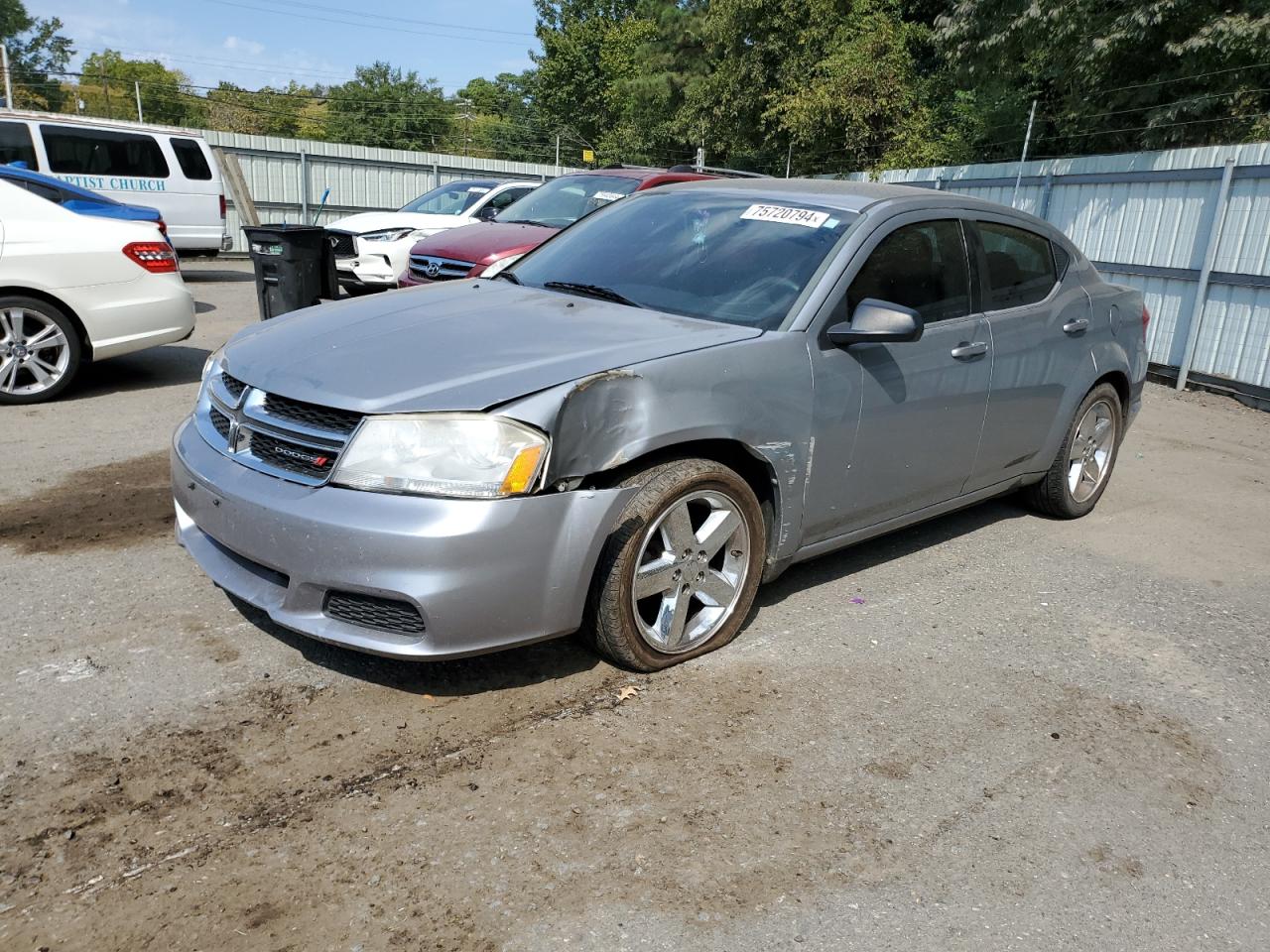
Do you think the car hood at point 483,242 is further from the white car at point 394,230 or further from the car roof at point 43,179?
the car roof at point 43,179

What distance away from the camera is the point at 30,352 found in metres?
6.80

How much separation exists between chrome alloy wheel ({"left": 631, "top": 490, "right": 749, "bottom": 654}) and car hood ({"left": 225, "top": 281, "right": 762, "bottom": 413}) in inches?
22.6

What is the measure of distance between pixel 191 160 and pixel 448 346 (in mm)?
14025

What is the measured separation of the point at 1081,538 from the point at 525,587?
363 centimetres

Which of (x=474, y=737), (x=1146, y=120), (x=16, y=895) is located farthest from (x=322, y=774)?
(x=1146, y=120)

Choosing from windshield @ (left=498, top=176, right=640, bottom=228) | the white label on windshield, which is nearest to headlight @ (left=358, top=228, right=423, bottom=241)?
windshield @ (left=498, top=176, right=640, bottom=228)

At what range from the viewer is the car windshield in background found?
12.7ft

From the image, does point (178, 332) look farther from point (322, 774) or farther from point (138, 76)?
point (138, 76)

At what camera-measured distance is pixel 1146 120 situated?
18828mm

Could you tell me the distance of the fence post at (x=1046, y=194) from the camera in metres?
12.1

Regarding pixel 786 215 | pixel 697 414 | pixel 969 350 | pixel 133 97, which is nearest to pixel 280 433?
pixel 697 414

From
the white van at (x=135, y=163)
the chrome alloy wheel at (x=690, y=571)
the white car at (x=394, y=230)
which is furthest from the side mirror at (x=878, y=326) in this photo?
the white van at (x=135, y=163)

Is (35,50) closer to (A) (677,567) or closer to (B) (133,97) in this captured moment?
(B) (133,97)

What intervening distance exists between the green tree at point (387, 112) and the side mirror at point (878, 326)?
8278 cm
